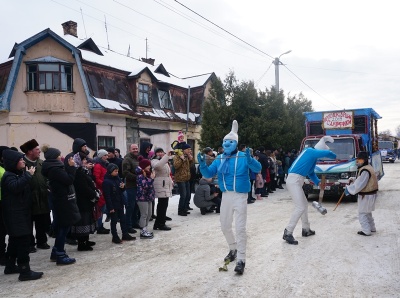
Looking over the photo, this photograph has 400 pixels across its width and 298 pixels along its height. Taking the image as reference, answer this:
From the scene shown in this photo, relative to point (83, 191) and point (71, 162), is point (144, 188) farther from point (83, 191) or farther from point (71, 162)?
point (71, 162)

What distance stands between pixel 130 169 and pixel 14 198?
288 centimetres

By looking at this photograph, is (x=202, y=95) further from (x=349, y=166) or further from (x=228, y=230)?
(x=228, y=230)

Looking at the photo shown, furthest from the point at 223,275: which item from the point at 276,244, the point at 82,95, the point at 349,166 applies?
the point at 82,95

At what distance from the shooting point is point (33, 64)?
675 inches

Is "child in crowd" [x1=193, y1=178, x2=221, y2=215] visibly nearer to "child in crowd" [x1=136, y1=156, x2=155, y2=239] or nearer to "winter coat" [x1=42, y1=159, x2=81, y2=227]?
"child in crowd" [x1=136, y1=156, x2=155, y2=239]

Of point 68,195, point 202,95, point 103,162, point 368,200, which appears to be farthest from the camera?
point 202,95

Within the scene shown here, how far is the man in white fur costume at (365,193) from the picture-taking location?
7.04 m

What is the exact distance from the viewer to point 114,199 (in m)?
6.90

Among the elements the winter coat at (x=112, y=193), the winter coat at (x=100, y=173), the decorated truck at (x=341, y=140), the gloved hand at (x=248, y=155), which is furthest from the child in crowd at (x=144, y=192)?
the decorated truck at (x=341, y=140)

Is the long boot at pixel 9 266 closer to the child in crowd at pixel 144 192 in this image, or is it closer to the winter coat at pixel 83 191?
the winter coat at pixel 83 191

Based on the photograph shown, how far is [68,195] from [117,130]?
1399 centimetres

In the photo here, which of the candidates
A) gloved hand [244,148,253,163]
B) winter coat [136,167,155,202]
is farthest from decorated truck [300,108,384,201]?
Answer: gloved hand [244,148,253,163]

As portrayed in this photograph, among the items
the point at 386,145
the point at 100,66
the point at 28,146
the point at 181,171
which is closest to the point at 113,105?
the point at 100,66

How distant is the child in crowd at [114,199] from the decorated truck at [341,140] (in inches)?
259
